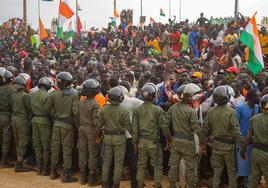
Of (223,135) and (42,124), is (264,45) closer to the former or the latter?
(223,135)

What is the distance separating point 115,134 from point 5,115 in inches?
125

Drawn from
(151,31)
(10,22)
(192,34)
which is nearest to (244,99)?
(192,34)

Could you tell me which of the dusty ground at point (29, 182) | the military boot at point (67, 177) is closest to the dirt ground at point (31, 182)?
the dusty ground at point (29, 182)

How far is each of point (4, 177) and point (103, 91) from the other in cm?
284

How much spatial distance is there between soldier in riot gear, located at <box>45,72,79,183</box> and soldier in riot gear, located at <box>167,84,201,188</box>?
224cm

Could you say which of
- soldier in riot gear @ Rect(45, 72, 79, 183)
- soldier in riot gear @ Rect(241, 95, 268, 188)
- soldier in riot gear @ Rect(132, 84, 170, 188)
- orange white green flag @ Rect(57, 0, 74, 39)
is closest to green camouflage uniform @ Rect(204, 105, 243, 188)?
soldier in riot gear @ Rect(241, 95, 268, 188)

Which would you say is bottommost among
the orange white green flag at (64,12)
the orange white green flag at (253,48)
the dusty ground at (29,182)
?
A: the dusty ground at (29,182)

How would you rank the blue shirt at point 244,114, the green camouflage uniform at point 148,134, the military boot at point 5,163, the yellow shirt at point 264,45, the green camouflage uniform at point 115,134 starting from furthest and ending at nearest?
the yellow shirt at point 264,45 → the military boot at point 5,163 → the green camouflage uniform at point 115,134 → the green camouflage uniform at point 148,134 → the blue shirt at point 244,114

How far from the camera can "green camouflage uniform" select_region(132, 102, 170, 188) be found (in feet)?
25.8

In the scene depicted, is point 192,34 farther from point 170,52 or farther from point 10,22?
point 10,22

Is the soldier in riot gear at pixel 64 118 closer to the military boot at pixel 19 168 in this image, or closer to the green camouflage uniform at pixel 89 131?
the green camouflage uniform at pixel 89 131

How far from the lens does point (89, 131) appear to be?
8.57 meters

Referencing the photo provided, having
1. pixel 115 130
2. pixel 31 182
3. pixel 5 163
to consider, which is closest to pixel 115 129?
pixel 115 130

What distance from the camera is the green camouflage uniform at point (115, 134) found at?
802cm
